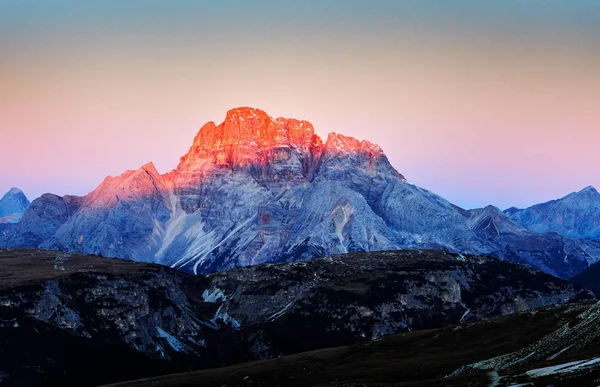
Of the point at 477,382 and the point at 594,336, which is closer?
the point at 477,382

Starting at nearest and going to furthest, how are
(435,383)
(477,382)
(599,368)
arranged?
(599,368) < (477,382) < (435,383)

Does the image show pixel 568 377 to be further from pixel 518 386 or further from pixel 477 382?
pixel 477 382

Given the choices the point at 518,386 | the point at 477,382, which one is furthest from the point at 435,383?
the point at 518,386

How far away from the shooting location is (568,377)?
460ft

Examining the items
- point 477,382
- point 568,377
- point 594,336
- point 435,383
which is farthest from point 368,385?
point 568,377

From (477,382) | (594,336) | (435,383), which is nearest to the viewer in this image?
(477,382)

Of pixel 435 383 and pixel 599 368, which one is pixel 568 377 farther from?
pixel 435 383

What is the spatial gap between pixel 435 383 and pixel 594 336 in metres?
42.0

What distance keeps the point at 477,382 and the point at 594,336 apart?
44.6m

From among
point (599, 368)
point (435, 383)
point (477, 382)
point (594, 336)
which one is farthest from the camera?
point (594, 336)

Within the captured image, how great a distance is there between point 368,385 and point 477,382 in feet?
124

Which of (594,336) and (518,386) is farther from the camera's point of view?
(594,336)

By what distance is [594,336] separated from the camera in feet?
646

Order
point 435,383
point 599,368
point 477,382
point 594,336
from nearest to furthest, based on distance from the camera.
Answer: point 599,368
point 477,382
point 435,383
point 594,336
